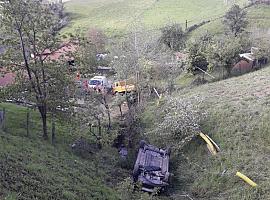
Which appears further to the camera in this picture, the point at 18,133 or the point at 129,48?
the point at 129,48

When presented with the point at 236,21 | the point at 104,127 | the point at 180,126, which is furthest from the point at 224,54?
the point at 236,21

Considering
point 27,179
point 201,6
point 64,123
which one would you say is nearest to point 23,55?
point 64,123

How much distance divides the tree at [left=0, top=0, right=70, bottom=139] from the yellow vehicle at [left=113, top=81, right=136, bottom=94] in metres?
10.3

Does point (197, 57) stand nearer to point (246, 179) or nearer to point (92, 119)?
point (92, 119)

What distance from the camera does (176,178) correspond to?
18547 millimetres

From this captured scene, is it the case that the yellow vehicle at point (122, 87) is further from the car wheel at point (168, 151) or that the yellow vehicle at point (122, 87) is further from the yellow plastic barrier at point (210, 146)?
the yellow plastic barrier at point (210, 146)

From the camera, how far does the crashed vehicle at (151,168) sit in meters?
16.9

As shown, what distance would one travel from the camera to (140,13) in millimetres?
59281

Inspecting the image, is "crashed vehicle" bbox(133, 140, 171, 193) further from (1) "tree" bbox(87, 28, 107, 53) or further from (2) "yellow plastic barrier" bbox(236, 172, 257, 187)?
(1) "tree" bbox(87, 28, 107, 53)

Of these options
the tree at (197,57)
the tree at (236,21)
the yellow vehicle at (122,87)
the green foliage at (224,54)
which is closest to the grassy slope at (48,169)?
the yellow vehicle at (122,87)

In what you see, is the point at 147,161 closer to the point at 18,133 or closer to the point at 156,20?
the point at 18,133

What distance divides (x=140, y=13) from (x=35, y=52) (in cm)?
4279

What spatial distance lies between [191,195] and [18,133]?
811 centimetres

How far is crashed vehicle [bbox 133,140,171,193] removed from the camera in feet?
55.5
